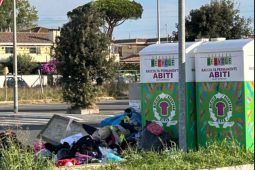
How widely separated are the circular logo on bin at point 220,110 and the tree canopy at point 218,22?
71.0 ft

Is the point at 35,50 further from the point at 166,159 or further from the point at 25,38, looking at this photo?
the point at 166,159

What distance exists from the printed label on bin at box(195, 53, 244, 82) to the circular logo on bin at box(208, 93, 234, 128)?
0.92 ft

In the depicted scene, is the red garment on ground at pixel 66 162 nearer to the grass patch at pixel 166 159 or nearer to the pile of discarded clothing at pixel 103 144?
the pile of discarded clothing at pixel 103 144

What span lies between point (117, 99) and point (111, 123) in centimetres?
2963

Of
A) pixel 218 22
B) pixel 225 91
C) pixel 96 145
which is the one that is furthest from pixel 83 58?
pixel 225 91

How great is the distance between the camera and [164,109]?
9812 mm

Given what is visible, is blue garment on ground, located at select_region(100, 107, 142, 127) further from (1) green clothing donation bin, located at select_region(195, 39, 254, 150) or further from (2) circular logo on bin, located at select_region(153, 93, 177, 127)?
(1) green clothing donation bin, located at select_region(195, 39, 254, 150)

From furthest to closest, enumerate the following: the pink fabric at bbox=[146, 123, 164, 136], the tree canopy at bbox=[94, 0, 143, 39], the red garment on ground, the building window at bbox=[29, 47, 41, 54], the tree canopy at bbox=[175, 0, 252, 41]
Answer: the tree canopy at bbox=[94, 0, 143, 39] → the building window at bbox=[29, 47, 41, 54] → the tree canopy at bbox=[175, 0, 252, 41] → the pink fabric at bbox=[146, 123, 164, 136] → the red garment on ground

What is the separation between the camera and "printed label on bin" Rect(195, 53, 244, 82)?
9.05 metres

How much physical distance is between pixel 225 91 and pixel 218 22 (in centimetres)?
2239

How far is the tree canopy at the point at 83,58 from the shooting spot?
80.5 feet

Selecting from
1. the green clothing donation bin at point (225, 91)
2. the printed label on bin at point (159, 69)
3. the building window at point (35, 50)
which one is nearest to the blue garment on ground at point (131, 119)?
the printed label on bin at point (159, 69)

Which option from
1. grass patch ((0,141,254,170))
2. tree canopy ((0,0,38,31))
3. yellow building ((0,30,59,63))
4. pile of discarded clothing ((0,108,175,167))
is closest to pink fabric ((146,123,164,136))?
pile of discarded clothing ((0,108,175,167))

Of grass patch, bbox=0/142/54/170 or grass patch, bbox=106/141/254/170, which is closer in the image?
grass patch, bbox=0/142/54/170
